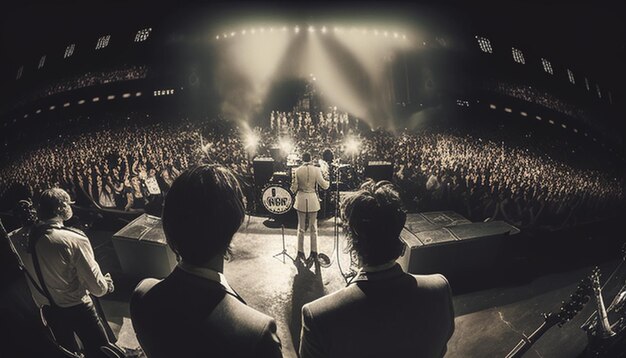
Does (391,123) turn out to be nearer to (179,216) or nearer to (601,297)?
(601,297)

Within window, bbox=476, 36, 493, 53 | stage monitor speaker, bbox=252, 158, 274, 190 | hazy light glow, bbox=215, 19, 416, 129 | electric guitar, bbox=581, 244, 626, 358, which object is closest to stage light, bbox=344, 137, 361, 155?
hazy light glow, bbox=215, 19, 416, 129

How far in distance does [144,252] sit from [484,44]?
18.6 feet

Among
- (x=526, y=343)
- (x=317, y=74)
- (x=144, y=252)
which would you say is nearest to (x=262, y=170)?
(x=144, y=252)

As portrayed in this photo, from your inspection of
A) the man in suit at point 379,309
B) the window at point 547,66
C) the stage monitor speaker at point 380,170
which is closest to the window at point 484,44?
the window at point 547,66

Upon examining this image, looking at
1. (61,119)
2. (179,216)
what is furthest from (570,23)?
(61,119)

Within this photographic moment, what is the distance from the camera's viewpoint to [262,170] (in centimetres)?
739

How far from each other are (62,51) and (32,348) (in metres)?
2.44

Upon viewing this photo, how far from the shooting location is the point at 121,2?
2.30 meters

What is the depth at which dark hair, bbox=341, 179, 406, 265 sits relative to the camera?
1.21m

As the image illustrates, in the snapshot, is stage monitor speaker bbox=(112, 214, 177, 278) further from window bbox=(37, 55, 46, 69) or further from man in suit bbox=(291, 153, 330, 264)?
window bbox=(37, 55, 46, 69)

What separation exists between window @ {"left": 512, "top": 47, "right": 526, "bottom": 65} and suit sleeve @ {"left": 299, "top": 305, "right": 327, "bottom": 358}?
145 inches

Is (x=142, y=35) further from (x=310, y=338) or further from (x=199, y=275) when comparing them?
(x=310, y=338)

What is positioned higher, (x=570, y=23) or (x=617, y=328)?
(x=570, y=23)

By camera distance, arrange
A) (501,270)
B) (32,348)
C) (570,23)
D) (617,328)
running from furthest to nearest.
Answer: (501,270), (570,23), (617,328), (32,348)
